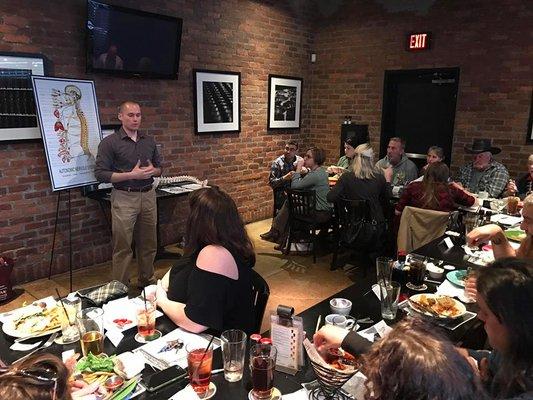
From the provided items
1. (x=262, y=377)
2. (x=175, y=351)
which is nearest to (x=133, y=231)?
(x=175, y=351)

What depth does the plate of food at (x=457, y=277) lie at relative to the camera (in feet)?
7.07

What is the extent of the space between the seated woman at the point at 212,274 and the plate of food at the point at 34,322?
40 cm

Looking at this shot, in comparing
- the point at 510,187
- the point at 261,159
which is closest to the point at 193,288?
the point at 510,187

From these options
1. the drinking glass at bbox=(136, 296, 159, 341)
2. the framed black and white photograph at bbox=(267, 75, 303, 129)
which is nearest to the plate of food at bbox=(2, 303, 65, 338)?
the drinking glass at bbox=(136, 296, 159, 341)

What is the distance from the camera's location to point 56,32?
3936 mm

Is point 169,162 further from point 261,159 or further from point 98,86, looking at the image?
point 261,159

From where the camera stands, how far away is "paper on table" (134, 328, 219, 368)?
4.88 ft

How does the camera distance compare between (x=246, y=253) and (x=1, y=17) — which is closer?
(x=246, y=253)

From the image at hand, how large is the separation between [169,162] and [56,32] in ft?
5.70

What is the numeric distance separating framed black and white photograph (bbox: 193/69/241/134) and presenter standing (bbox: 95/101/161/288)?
54.5 inches

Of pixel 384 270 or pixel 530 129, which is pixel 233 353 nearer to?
pixel 384 270

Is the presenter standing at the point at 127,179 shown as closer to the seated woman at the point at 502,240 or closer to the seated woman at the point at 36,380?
the seated woman at the point at 502,240

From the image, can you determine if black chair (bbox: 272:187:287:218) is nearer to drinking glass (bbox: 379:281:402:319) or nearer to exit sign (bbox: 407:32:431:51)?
exit sign (bbox: 407:32:431:51)

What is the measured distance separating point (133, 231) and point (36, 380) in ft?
10.8
